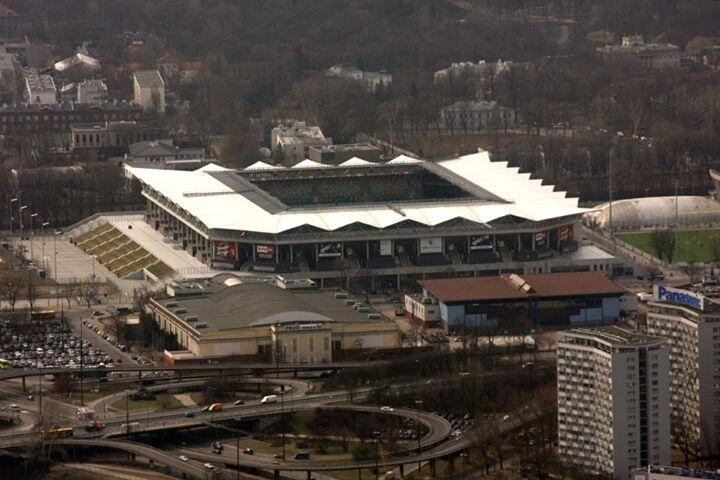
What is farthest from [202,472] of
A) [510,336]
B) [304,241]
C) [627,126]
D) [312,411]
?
[627,126]

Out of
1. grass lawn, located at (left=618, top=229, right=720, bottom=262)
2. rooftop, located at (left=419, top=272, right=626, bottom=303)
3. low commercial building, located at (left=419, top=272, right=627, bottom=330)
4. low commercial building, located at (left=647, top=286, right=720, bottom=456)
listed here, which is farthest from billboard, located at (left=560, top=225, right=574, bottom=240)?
low commercial building, located at (left=647, top=286, right=720, bottom=456)

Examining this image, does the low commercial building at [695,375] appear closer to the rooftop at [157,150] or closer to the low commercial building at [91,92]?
the rooftop at [157,150]

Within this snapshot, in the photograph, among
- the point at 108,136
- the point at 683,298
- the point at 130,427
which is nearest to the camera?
the point at 683,298

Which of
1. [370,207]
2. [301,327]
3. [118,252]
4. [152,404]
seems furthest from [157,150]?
[152,404]

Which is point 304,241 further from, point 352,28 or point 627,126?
point 352,28

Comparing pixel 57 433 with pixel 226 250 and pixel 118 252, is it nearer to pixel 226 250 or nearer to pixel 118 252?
pixel 226 250
